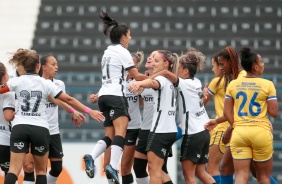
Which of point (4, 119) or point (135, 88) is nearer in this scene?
point (135, 88)

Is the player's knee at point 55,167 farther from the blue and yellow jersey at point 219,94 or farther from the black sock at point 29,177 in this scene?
the blue and yellow jersey at point 219,94

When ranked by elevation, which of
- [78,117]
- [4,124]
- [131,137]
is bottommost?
[131,137]

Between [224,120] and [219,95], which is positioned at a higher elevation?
[219,95]

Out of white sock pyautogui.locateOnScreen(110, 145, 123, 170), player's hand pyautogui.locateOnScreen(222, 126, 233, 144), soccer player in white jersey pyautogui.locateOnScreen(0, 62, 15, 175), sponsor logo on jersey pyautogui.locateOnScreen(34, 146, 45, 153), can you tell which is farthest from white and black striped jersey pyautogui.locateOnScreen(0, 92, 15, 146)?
player's hand pyautogui.locateOnScreen(222, 126, 233, 144)

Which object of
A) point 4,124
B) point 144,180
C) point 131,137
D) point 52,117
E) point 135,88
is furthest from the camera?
point 52,117

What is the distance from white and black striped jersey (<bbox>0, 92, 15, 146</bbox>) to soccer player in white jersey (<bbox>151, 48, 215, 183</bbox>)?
1.91 meters

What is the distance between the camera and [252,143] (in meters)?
8.16

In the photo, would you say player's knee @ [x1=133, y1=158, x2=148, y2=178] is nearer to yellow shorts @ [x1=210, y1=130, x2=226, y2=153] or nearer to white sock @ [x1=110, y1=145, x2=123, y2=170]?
white sock @ [x1=110, y1=145, x2=123, y2=170]

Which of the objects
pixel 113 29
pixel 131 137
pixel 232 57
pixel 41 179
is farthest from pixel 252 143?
pixel 41 179

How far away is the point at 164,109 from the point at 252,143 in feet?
3.55

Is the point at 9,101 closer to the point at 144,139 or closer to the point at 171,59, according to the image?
the point at 144,139

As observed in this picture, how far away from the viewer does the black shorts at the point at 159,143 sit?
855cm

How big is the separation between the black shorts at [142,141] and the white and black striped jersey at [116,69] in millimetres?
566

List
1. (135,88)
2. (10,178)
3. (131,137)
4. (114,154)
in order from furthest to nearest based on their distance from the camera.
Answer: (131,137)
(114,154)
(10,178)
(135,88)
